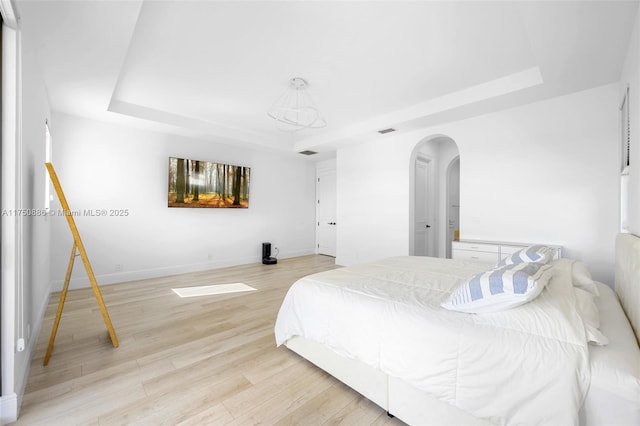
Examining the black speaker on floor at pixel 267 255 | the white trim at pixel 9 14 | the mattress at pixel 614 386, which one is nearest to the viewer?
the mattress at pixel 614 386

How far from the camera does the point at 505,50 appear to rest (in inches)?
106

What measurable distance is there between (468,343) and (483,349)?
61 millimetres

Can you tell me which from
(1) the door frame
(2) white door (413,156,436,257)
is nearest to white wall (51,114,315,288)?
(2) white door (413,156,436,257)

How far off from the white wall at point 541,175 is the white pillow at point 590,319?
221cm

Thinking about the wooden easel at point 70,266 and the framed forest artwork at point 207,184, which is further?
the framed forest artwork at point 207,184

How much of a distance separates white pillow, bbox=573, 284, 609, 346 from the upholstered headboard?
16 cm

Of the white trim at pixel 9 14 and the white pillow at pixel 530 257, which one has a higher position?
the white trim at pixel 9 14

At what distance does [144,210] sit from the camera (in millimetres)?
4680

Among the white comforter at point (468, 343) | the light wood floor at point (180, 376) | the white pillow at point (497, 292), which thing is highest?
the white pillow at point (497, 292)

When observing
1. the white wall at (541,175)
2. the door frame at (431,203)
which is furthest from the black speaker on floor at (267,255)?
the door frame at (431,203)

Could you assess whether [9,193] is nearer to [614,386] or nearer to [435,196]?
[614,386]

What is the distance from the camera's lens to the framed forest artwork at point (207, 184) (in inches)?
193

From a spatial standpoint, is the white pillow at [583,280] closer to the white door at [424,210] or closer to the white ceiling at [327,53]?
the white ceiling at [327,53]

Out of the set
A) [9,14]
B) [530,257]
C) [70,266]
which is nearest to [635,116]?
[530,257]
